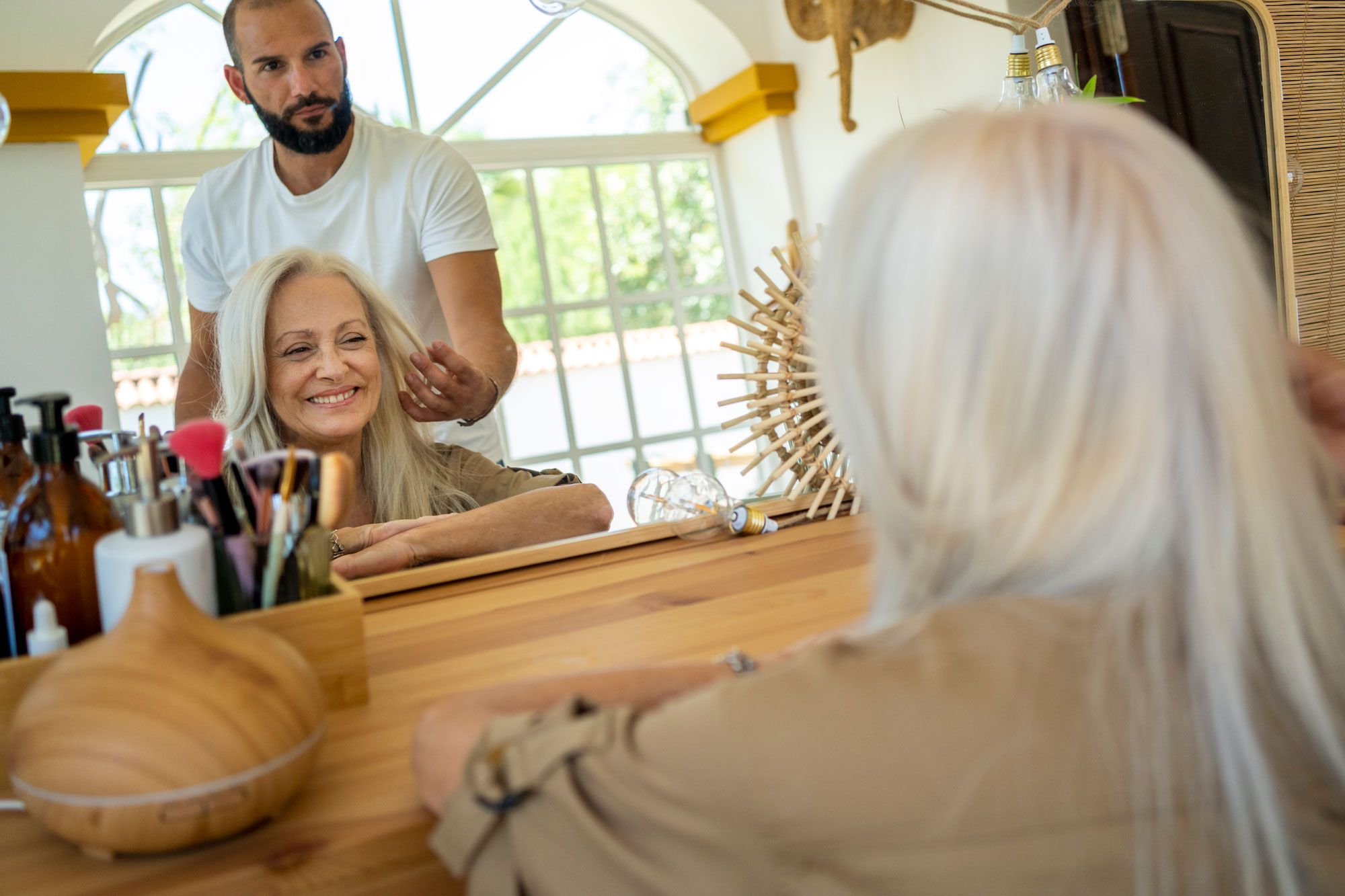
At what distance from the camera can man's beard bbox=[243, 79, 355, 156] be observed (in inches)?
86.8

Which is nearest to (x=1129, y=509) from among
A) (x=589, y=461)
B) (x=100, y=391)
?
(x=100, y=391)

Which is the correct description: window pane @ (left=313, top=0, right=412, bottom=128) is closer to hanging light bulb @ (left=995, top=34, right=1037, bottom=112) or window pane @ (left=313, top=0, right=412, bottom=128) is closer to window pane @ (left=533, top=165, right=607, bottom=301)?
window pane @ (left=533, top=165, right=607, bottom=301)

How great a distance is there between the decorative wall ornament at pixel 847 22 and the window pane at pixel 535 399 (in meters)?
1.35

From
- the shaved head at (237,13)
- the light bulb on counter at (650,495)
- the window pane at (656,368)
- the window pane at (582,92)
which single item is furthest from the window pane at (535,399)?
the light bulb on counter at (650,495)

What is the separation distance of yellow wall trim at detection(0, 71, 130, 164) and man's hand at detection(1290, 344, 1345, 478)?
9.40 ft

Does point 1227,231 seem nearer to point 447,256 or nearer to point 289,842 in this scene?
point 289,842

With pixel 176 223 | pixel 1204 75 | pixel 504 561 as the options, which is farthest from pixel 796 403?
pixel 176 223

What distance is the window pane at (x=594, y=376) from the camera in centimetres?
382

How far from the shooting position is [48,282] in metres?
2.62

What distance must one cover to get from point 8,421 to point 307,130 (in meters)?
1.61

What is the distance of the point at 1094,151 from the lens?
437mm

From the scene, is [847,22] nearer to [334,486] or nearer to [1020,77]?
[1020,77]

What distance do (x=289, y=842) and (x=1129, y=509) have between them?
0.43 meters

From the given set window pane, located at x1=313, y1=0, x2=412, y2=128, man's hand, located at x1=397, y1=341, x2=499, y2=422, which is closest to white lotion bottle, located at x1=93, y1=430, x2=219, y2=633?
man's hand, located at x1=397, y1=341, x2=499, y2=422
